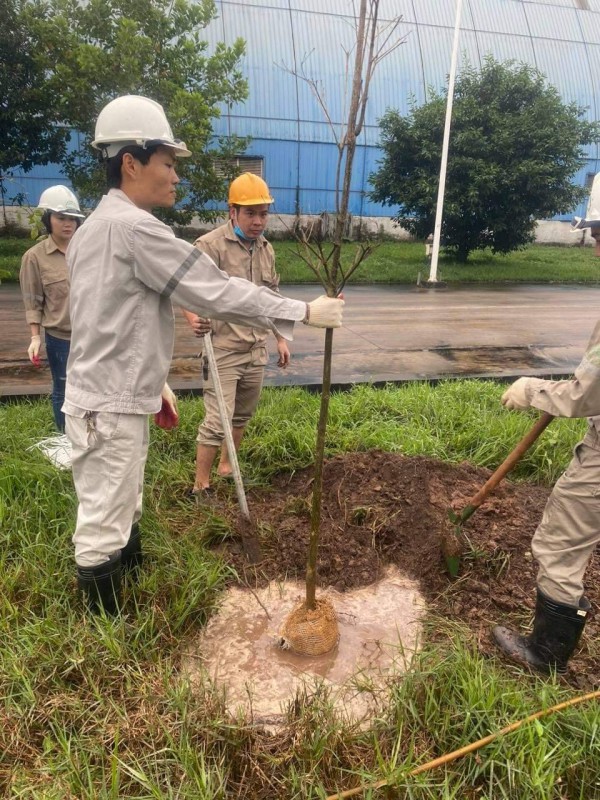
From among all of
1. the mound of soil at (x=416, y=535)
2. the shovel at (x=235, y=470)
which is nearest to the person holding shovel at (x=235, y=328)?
the shovel at (x=235, y=470)

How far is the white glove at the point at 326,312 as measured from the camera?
2.23 meters

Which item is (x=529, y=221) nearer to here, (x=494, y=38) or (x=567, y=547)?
(x=494, y=38)

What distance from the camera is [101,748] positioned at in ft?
6.63

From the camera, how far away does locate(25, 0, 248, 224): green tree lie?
8672mm

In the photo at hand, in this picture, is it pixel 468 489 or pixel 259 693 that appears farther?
pixel 468 489

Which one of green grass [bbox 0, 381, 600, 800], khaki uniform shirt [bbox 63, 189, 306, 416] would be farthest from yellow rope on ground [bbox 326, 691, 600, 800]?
khaki uniform shirt [bbox 63, 189, 306, 416]

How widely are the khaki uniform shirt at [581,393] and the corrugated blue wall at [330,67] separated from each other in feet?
57.2

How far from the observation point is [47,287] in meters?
4.04

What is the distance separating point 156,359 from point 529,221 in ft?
49.0

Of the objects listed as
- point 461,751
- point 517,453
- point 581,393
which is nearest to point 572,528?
point 517,453

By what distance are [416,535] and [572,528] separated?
115 cm

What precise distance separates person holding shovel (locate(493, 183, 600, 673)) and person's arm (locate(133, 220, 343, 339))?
87cm

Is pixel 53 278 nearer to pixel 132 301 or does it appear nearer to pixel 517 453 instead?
pixel 132 301

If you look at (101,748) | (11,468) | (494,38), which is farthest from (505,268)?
(101,748)
